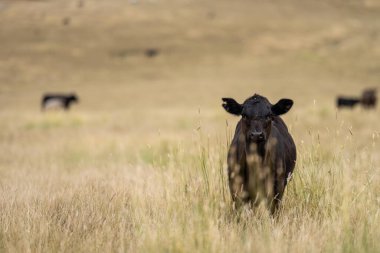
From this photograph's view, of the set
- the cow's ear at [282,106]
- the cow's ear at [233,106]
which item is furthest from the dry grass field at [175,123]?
the cow's ear at [282,106]

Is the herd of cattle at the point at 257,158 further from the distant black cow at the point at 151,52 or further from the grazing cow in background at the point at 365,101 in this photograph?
the distant black cow at the point at 151,52

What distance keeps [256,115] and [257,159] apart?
42cm

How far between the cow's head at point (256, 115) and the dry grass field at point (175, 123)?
332 millimetres

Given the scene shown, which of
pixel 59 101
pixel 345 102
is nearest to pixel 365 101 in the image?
pixel 345 102

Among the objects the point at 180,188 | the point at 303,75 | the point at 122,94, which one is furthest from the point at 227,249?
the point at 303,75

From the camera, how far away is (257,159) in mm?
5215

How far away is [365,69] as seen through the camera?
51625 millimetres

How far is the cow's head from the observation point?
5039 millimetres

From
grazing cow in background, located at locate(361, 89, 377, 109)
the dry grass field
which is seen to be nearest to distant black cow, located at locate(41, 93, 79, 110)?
the dry grass field

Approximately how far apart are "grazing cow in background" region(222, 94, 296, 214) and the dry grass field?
20 cm

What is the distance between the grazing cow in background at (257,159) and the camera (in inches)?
209

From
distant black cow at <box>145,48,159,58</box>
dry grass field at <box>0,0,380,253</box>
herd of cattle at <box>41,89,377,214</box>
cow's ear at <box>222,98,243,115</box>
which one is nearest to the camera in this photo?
dry grass field at <box>0,0,380,253</box>

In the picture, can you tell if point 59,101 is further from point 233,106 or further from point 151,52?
point 233,106

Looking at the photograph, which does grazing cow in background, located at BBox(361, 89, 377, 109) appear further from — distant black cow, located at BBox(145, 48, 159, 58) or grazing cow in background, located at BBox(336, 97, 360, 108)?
distant black cow, located at BBox(145, 48, 159, 58)
